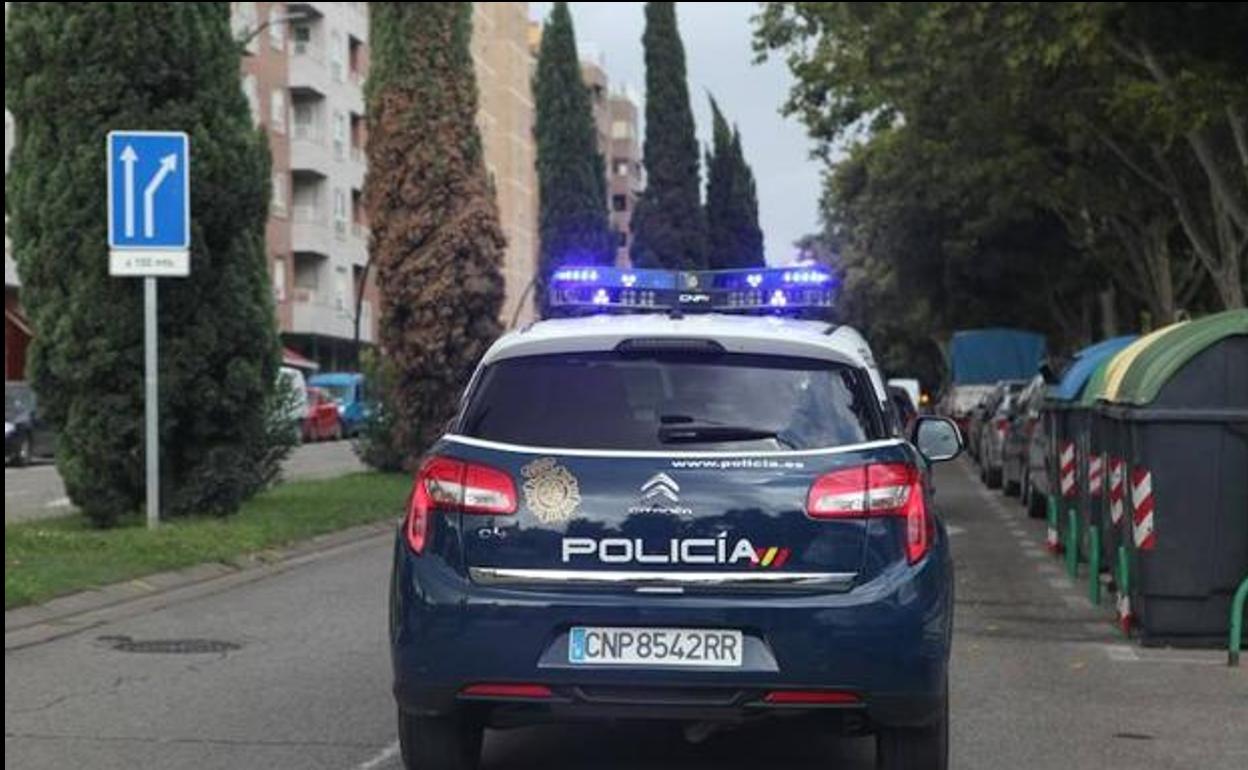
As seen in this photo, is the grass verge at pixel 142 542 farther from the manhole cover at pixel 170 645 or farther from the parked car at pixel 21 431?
the parked car at pixel 21 431

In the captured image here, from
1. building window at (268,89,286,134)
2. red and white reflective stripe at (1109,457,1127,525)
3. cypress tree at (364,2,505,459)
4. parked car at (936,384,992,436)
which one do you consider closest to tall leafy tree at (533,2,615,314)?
building window at (268,89,286,134)

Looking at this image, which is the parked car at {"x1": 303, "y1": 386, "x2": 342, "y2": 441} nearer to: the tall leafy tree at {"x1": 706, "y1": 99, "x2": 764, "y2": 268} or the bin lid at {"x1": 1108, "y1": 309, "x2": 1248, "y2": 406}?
the tall leafy tree at {"x1": 706, "y1": 99, "x2": 764, "y2": 268}

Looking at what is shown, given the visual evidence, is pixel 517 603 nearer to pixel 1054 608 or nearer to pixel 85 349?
pixel 1054 608

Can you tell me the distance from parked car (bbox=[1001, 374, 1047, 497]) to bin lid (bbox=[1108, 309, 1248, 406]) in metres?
8.47

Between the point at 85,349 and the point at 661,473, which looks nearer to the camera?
the point at 661,473

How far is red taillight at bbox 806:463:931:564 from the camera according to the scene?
5285 millimetres

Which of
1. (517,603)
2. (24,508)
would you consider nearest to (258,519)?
(24,508)

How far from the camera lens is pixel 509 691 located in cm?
529

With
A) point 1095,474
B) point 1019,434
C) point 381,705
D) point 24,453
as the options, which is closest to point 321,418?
point 24,453

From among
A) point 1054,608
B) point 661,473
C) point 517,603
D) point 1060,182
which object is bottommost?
point 1054,608

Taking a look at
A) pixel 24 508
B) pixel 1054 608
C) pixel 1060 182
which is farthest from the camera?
pixel 1060 182

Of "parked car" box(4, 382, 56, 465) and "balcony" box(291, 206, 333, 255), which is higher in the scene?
"balcony" box(291, 206, 333, 255)

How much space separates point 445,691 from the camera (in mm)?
5340

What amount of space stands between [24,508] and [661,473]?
15.1 m
